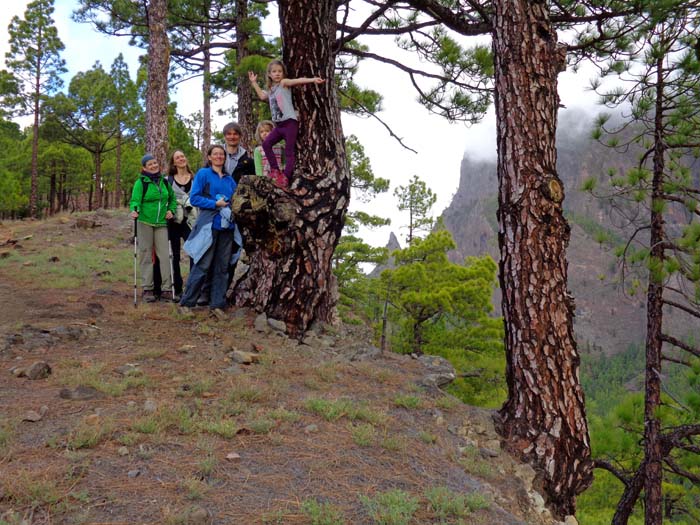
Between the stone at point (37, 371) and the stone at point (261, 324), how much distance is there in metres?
2.02

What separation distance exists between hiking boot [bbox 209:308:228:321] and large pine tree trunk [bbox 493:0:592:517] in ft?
10.2

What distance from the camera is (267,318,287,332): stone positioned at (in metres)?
5.35

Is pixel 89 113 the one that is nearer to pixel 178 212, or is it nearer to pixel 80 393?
pixel 178 212

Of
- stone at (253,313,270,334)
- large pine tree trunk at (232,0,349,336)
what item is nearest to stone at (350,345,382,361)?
large pine tree trunk at (232,0,349,336)

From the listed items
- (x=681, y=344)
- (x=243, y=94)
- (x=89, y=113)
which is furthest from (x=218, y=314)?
(x=89, y=113)

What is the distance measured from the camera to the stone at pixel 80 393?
134 inches

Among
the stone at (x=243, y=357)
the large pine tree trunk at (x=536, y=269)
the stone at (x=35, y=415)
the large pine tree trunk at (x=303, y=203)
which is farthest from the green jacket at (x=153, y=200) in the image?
the large pine tree trunk at (x=536, y=269)

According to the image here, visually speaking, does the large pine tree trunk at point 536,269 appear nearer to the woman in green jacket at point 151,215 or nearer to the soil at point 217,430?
the soil at point 217,430

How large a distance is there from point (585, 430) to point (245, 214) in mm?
3749

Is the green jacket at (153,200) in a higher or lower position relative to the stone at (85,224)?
higher

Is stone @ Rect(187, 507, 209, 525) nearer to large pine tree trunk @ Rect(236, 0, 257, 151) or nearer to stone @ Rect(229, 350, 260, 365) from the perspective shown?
stone @ Rect(229, 350, 260, 365)

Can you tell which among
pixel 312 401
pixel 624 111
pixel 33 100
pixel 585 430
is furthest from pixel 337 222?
pixel 33 100

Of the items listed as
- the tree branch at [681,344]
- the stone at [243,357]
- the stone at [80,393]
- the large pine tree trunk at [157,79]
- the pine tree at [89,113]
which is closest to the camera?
the stone at [80,393]

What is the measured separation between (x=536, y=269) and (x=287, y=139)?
3.04 metres
